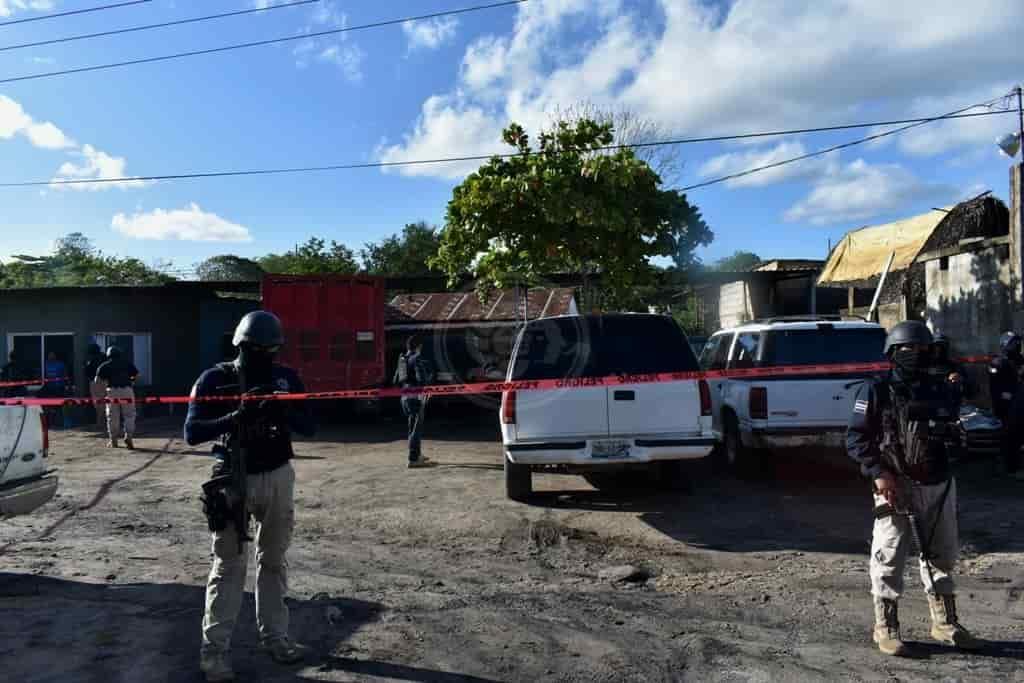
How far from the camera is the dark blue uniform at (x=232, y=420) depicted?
4.18 metres

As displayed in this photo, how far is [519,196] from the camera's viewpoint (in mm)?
12297

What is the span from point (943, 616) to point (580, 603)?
2059 mm

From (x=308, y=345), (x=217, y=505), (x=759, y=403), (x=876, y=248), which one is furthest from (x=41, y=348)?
(x=876, y=248)

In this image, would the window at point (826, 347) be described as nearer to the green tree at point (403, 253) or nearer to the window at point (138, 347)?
the window at point (138, 347)

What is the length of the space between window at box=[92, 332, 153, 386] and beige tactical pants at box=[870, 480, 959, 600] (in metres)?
19.4

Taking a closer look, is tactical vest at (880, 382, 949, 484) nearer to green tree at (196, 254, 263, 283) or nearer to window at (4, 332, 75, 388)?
window at (4, 332, 75, 388)

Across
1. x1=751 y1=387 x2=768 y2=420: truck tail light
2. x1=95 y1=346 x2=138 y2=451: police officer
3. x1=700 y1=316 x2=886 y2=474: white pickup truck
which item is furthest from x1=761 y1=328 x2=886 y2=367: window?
x1=95 y1=346 x2=138 y2=451: police officer

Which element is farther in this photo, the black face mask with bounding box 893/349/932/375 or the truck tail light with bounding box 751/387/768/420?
the truck tail light with bounding box 751/387/768/420

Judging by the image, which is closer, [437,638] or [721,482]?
[437,638]

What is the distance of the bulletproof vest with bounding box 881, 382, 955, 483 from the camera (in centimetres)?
426

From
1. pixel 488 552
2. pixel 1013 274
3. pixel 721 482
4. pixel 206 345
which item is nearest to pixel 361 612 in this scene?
pixel 488 552

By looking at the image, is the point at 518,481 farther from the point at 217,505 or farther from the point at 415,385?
the point at 217,505

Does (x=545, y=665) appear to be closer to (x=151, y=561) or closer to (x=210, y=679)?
(x=210, y=679)

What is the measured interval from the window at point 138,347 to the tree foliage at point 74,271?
18387mm
